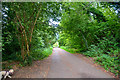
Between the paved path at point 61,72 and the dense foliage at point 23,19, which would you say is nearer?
the paved path at point 61,72

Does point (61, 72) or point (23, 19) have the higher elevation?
point (23, 19)

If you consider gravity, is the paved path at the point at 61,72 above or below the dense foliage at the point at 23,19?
below

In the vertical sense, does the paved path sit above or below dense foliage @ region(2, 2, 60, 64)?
below

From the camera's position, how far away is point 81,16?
8562 mm

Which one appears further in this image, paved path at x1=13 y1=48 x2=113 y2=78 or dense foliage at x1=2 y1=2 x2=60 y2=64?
dense foliage at x1=2 y1=2 x2=60 y2=64

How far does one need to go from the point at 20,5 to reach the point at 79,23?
23.1 feet

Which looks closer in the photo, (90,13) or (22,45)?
(22,45)

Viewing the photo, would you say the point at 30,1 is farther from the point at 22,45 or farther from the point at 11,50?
the point at 11,50

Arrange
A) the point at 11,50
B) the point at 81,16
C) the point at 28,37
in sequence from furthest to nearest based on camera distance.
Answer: the point at 81,16 → the point at 11,50 → the point at 28,37

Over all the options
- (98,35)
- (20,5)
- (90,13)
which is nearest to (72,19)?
(90,13)

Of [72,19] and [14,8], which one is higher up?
[72,19]

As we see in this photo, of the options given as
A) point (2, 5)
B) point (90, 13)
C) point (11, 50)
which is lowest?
point (11, 50)

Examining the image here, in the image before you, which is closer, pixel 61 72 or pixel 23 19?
pixel 61 72

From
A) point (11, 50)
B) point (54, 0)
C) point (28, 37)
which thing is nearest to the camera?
point (54, 0)
